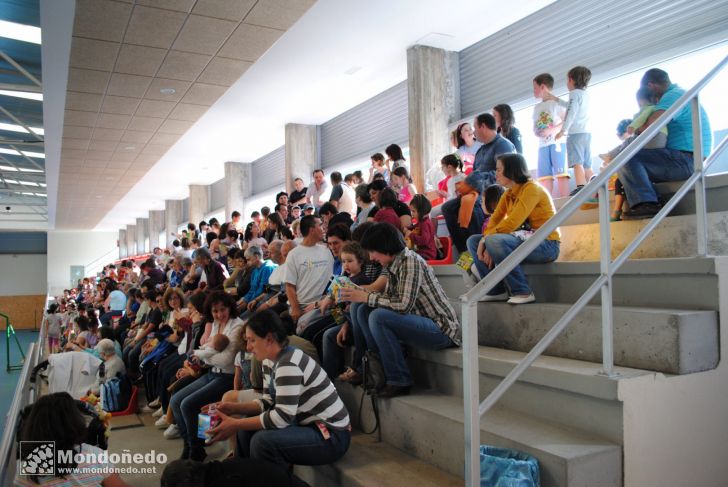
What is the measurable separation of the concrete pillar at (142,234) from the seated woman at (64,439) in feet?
72.2

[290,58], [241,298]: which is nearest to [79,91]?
[290,58]

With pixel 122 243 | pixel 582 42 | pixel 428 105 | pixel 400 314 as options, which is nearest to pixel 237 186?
pixel 428 105

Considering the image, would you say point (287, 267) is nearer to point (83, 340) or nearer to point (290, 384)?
point (290, 384)

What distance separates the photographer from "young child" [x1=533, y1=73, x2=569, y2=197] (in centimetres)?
496

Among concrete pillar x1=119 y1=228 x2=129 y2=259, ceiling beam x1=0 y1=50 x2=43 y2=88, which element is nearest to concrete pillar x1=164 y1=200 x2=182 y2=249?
concrete pillar x1=119 y1=228 x2=129 y2=259

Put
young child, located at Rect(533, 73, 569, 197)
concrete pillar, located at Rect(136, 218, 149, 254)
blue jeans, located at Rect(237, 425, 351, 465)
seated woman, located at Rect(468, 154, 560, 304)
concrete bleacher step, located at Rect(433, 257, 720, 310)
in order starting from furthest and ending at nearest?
concrete pillar, located at Rect(136, 218, 149, 254) → young child, located at Rect(533, 73, 569, 197) → seated woman, located at Rect(468, 154, 560, 304) → blue jeans, located at Rect(237, 425, 351, 465) → concrete bleacher step, located at Rect(433, 257, 720, 310)

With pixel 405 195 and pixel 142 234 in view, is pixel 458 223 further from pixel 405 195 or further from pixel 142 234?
pixel 142 234

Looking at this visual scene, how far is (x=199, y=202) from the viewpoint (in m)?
16.5

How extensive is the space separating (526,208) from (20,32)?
6.53 meters

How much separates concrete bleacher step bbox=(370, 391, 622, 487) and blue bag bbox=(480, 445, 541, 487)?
5cm

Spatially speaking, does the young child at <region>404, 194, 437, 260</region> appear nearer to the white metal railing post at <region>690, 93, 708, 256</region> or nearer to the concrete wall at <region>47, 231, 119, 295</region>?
the white metal railing post at <region>690, 93, 708, 256</region>

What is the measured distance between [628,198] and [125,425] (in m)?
4.77

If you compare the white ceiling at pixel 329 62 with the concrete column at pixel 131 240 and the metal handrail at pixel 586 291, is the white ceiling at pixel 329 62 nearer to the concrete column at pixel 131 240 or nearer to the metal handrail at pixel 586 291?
the metal handrail at pixel 586 291

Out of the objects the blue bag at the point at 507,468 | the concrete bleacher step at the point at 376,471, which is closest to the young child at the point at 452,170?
the concrete bleacher step at the point at 376,471
